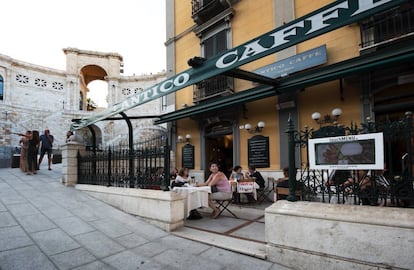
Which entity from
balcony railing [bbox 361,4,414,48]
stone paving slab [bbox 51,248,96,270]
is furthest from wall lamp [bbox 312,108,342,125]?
stone paving slab [bbox 51,248,96,270]

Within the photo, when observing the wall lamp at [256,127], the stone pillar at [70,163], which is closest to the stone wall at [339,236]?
the wall lamp at [256,127]

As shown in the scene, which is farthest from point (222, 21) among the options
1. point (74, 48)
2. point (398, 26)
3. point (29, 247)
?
point (74, 48)

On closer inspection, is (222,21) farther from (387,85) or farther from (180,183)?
(180,183)

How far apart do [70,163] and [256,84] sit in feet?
24.0

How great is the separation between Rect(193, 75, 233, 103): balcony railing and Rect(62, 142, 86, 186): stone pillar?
510 cm

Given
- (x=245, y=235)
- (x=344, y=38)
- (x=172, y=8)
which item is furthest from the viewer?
(x=172, y=8)

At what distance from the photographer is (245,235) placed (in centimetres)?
443

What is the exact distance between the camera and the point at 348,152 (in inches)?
126

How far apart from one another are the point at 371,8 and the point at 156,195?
4.87 m

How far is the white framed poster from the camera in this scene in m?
2.98

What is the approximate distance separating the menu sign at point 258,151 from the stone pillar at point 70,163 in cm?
636

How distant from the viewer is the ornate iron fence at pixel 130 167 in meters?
5.45

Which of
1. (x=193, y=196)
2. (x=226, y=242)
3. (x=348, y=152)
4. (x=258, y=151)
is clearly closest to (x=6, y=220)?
(x=193, y=196)

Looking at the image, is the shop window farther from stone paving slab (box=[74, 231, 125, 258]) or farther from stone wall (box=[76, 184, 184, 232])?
stone paving slab (box=[74, 231, 125, 258])
